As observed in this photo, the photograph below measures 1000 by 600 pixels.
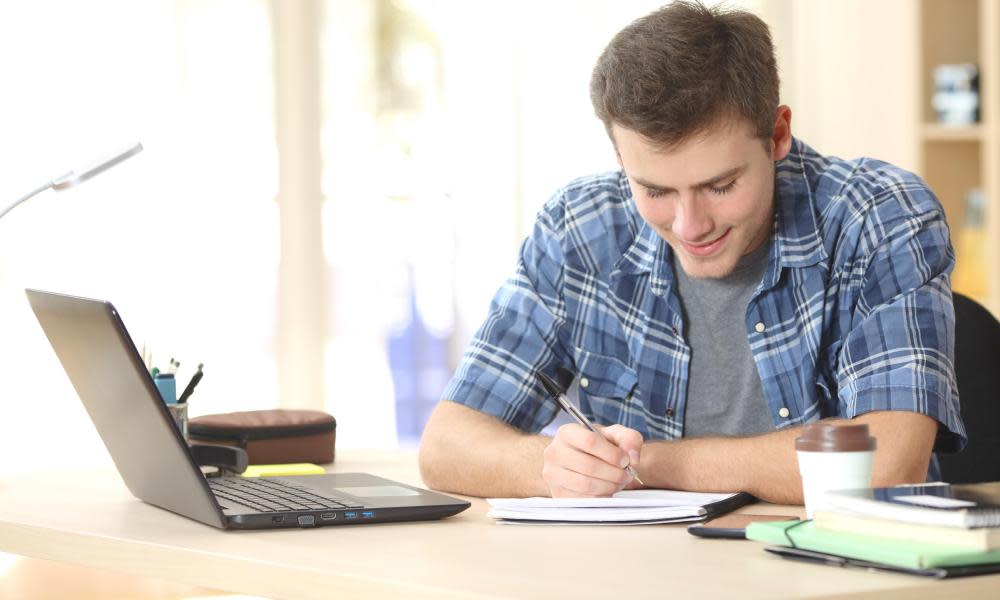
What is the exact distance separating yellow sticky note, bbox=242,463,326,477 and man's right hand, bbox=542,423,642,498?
1.21 feet

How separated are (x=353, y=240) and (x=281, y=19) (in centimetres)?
61

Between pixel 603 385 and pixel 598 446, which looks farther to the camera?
pixel 603 385

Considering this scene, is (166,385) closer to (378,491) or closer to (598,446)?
(378,491)

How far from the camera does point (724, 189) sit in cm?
171

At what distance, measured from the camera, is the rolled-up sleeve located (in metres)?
1.60

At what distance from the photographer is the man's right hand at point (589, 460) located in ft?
4.89

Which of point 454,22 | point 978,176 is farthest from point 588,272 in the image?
point 978,176

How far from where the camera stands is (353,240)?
3.61 metres

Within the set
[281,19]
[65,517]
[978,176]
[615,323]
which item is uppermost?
[281,19]

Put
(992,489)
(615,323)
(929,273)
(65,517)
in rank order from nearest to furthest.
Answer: (992,489), (65,517), (929,273), (615,323)

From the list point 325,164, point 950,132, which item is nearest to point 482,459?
point 325,164

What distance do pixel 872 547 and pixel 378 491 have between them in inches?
24.3

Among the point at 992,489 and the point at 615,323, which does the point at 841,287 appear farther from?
the point at 992,489

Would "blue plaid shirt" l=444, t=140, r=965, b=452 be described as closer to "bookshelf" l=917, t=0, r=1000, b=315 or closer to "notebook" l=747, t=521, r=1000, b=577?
"notebook" l=747, t=521, r=1000, b=577
